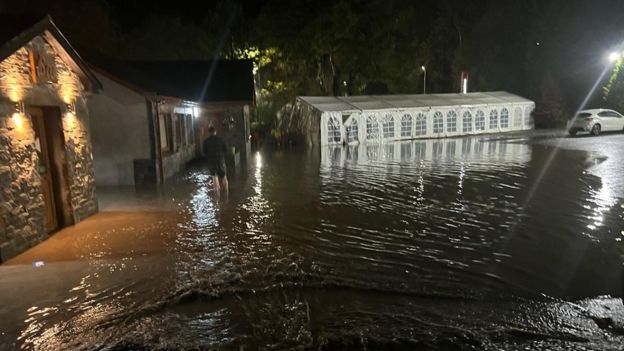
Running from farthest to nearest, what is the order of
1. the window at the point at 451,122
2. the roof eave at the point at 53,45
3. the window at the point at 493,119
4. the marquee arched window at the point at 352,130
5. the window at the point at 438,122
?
the window at the point at 493,119
the window at the point at 451,122
the window at the point at 438,122
the marquee arched window at the point at 352,130
the roof eave at the point at 53,45

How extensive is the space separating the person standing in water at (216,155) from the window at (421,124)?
68.9 feet

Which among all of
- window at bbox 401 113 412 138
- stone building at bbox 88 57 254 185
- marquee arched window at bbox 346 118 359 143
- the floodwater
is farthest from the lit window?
the floodwater

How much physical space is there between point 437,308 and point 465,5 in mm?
49915

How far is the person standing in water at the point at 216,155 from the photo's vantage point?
1140 cm

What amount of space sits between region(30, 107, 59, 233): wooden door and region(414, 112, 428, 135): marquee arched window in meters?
25.0

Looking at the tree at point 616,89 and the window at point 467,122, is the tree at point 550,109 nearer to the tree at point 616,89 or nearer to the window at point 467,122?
the tree at point 616,89

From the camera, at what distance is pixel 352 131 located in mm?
27844

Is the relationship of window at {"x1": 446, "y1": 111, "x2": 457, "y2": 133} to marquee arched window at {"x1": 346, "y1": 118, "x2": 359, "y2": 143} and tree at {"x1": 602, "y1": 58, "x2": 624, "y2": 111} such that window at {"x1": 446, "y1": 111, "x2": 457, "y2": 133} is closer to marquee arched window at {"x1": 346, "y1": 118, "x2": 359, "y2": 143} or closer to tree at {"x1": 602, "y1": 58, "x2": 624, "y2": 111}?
marquee arched window at {"x1": 346, "y1": 118, "x2": 359, "y2": 143}

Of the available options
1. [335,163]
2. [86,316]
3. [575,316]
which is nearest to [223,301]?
[86,316]

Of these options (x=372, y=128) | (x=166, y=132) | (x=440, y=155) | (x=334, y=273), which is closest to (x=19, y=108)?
(x=334, y=273)

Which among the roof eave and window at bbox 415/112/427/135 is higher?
the roof eave

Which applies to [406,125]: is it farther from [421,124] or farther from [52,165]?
[52,165]

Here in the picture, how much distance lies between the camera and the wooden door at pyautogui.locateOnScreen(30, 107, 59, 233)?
8109 mm

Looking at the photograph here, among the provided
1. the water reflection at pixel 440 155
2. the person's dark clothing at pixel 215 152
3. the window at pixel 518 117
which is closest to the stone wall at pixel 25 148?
the person's dark clothing at pixel 215 152
